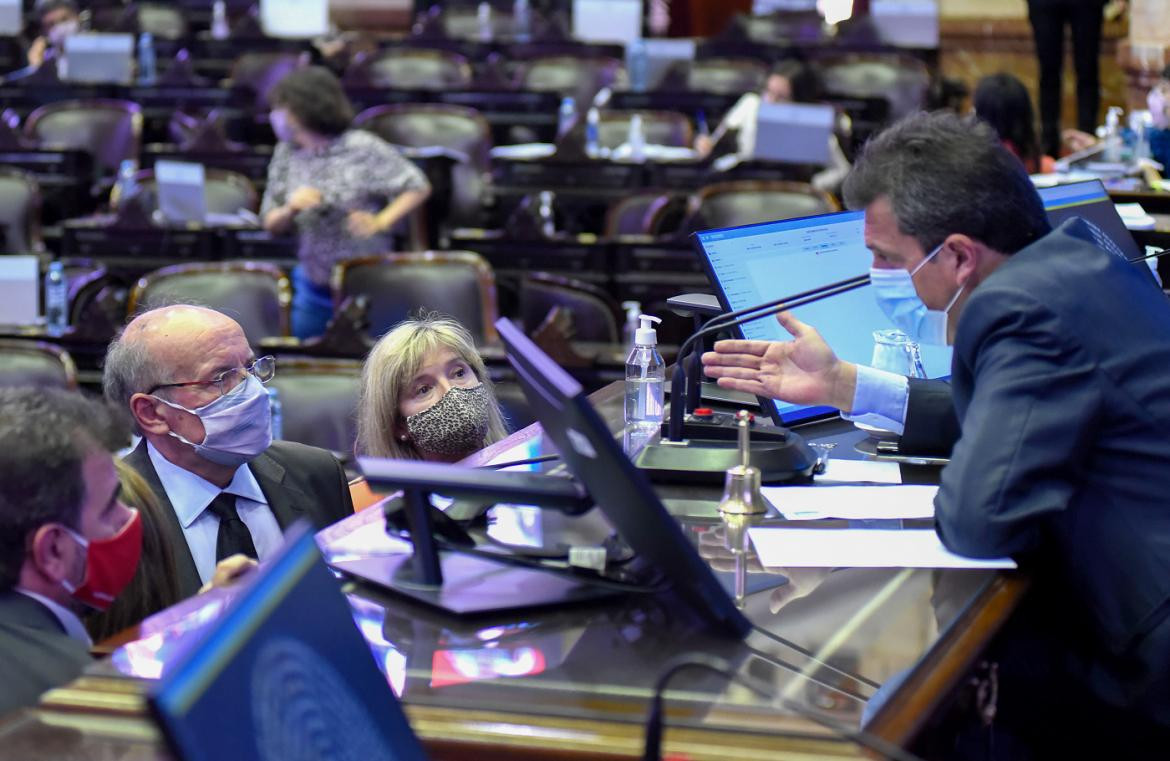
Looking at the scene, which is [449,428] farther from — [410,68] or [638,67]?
[410,68]

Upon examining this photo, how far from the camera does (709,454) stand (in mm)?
2232

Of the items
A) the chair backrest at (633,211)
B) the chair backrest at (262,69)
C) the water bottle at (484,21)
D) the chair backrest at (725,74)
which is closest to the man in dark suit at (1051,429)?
the chair backrest at (633,211)

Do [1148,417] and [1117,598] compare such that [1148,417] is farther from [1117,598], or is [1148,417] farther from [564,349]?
[564,349]

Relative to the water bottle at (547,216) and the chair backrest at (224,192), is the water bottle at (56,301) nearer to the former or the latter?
the chair backrest at (224,192)

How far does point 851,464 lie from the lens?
2.39m

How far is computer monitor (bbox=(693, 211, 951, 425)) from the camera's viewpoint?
2619 millimetres

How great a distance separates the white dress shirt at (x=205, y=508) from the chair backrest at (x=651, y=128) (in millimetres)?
5244

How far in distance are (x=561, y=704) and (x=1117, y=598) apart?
2.61 feet

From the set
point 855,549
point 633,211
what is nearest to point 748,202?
point 633,211

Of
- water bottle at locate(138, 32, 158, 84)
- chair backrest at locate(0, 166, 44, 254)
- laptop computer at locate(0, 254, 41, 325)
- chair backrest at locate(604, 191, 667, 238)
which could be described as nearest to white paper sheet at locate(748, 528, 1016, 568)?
laptop computer at locate(0, 254, 41, 325)

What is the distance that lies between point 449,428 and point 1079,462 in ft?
4.00

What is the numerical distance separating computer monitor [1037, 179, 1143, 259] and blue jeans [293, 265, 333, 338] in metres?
2.86

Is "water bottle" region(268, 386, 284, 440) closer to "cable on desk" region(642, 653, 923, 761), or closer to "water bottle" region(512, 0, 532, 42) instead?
"cable on desk" region(642, 653, 923, 761)

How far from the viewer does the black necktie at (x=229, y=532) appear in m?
2.53
